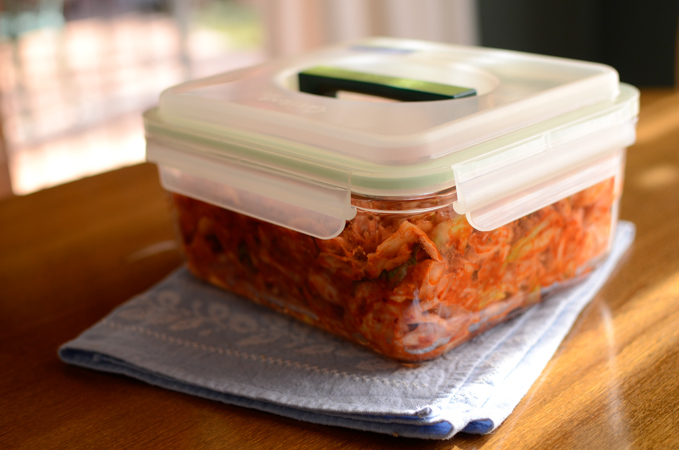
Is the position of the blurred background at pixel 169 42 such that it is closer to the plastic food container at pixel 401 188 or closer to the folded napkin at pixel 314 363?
the plastic food container at pixel 401 188

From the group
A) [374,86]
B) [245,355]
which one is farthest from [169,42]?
[245,355]

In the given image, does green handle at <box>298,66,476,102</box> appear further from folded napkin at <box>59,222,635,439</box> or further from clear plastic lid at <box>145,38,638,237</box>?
folded napkin at <box>59,222,635,439</box>

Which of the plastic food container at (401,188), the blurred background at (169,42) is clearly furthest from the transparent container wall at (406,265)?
the blurred background at (169,42)

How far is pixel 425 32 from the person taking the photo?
229 centimetres

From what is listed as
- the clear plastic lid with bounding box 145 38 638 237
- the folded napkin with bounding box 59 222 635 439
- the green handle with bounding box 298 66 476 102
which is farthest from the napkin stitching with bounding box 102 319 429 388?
the green handle with bounding box 298 66 476 102

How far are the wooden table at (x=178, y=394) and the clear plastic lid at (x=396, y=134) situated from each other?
13cm

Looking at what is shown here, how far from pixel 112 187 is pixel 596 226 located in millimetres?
667

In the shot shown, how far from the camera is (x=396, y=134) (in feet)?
1.74

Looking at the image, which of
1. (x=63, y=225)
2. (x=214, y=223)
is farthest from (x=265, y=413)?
(x=63, y=225)

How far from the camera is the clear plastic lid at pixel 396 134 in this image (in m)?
0.54

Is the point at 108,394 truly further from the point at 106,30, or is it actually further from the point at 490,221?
the point at 106,30

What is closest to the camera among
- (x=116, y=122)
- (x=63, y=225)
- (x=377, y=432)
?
(x=377, y=432)

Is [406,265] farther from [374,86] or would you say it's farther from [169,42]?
[169,42]

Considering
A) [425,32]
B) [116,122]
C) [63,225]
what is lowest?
[116,122]
